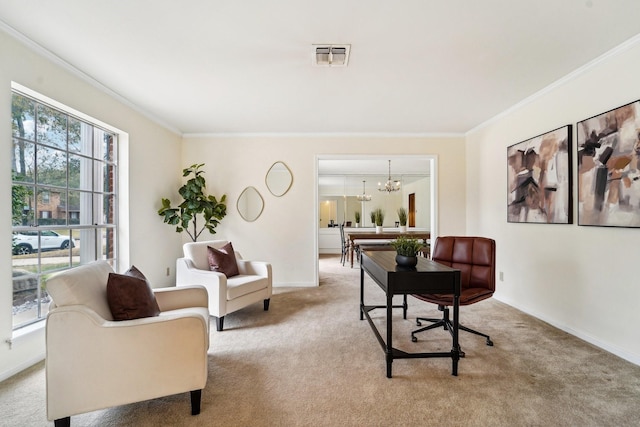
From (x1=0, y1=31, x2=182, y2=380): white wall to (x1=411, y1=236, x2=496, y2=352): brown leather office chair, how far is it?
3.09 m

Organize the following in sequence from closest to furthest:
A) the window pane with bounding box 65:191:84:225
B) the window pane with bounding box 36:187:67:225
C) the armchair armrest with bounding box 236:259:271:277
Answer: the window pane with bounding box 36:187:67:225 → the window pane with bounding box 65:191:84:225 → the armchair armrest with bounding box 236:259:271:277

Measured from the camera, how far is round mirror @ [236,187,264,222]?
4750 mm

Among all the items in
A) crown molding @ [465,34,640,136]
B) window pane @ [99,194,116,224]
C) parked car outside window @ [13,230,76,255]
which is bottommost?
parked car outside window @ [13,230,76,255]

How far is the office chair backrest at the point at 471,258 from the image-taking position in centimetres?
271

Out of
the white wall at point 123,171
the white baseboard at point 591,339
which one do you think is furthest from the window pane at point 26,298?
the white baseboard at point 591,339

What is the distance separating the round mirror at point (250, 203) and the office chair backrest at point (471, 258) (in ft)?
9.26

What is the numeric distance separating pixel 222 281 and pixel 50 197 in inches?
65.8

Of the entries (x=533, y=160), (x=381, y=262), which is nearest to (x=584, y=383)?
(x=381, y=262)

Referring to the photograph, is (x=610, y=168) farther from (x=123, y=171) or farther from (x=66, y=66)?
(x=123, y=171)

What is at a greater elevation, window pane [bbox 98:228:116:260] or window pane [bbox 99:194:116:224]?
window pane [bbox 99:194:116:224]

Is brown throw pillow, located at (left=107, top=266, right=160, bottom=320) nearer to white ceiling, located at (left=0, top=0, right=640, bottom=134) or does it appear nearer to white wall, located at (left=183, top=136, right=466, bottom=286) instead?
white ceiling, located at (left=0, top=0, right=640, bottom=134)

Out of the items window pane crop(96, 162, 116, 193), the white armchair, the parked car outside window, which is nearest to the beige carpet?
the white armchair

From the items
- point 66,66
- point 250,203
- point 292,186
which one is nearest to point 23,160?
point 66,66

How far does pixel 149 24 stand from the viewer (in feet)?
6.73
